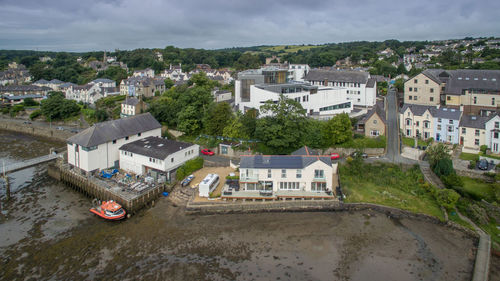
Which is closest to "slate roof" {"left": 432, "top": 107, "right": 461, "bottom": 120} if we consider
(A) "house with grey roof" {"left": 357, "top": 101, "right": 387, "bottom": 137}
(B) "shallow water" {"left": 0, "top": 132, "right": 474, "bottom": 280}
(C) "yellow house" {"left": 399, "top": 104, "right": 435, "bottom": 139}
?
(C) "yellow house" {"left": 399, "top": 104, "right": 435, "bottom": 139}

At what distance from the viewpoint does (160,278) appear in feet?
62.4

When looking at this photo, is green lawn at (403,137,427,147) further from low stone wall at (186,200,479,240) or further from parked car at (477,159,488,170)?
low stone wall at (186,200,479,240)

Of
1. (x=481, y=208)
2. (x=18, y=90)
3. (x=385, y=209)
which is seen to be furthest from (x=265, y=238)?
(x=18, y=90)

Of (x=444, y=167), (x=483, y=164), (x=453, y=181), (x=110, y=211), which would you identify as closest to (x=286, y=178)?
(x=453, y=181)

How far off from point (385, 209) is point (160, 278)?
59.2 feet

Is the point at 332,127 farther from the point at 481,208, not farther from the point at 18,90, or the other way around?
the point at 18,90

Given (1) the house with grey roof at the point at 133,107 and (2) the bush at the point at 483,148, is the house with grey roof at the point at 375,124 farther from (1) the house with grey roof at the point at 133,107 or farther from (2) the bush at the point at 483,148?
(1) the house with grey roof at the point at 133,107

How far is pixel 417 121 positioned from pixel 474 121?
557 centimetres

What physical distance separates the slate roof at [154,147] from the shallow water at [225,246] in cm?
593

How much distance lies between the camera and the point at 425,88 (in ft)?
143

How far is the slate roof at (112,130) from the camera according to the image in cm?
3264

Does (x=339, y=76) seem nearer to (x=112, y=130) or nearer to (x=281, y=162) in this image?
(x=281, y=162)

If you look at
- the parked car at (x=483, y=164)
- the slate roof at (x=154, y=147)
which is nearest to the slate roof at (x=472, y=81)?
the parked car at (x=483, y=164)

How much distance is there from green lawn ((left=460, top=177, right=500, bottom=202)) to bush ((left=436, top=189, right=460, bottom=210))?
9.15 ft
